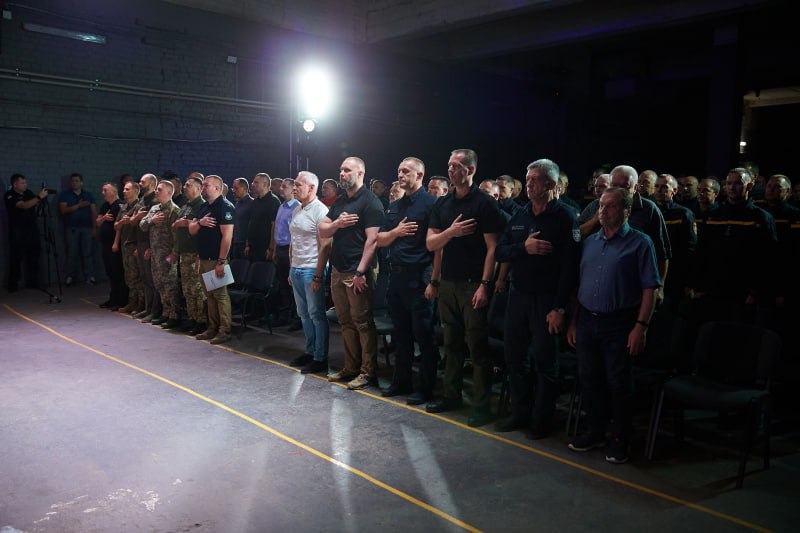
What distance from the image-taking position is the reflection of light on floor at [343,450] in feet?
10.4

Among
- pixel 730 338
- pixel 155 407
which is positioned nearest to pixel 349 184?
pixel 155 407

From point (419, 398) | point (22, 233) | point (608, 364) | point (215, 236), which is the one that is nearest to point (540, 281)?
point (608, 364)

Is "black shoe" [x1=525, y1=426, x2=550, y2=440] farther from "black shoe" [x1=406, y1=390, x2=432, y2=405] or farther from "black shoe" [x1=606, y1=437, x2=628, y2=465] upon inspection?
"black shoe" [x1=406, y1=390, x2=432, y2=405]

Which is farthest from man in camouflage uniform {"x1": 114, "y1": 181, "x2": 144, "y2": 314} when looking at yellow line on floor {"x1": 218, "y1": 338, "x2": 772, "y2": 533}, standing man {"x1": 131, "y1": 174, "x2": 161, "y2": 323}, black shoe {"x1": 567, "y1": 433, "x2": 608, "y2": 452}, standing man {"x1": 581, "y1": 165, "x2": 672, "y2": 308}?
black shoe {"x1": 567, "y1": 433, "x2": 608, "y2": 452}

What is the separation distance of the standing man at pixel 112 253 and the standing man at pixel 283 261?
212 centimetres

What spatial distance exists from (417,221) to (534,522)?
2.26 metres

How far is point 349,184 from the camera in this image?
5090 mm

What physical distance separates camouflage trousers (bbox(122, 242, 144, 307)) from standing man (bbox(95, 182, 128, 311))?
10.6 inches

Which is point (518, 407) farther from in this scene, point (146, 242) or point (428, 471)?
point (146, 242)

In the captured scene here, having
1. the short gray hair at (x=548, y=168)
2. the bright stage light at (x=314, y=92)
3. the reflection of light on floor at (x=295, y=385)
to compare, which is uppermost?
the bright stage light at (x=314, y=92)

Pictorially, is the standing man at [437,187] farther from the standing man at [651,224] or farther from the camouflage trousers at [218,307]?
the camouflage trousers at [218,307]

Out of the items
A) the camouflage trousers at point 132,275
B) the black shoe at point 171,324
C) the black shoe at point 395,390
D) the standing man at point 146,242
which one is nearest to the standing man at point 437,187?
the black shoe at point 395,390

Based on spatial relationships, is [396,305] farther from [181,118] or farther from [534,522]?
[181,118]

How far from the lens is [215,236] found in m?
6.55
